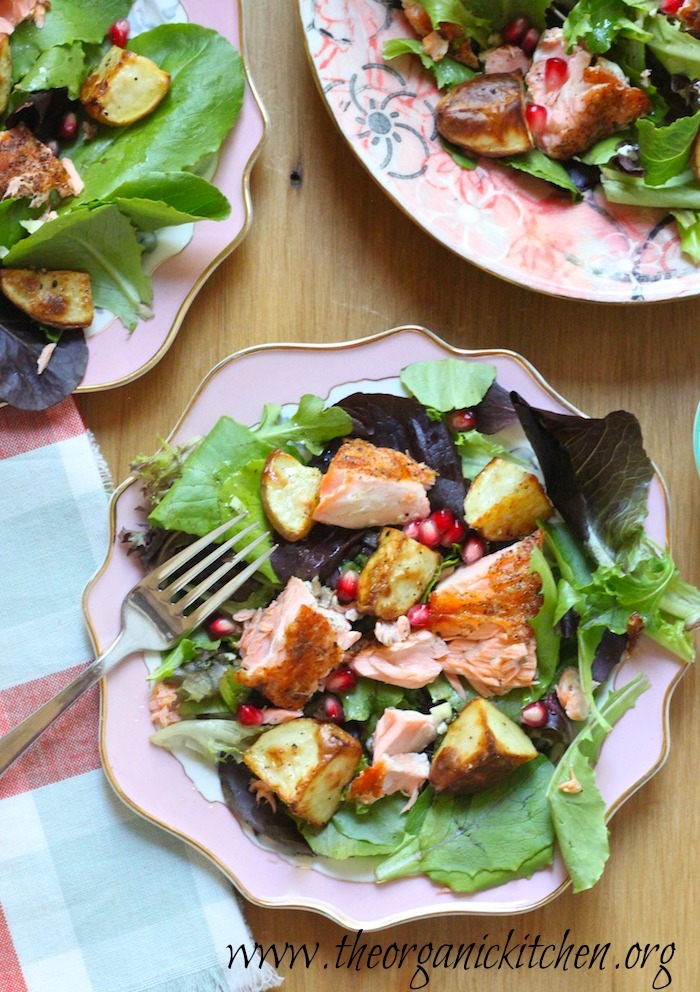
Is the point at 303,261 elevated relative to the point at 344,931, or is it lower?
elevated

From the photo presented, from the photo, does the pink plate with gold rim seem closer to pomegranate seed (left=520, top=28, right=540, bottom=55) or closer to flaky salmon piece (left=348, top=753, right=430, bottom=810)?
flaky salmon piece (left=348, top=753, right=430, bottom=810)

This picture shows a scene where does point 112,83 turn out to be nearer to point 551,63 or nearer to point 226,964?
point 551,63

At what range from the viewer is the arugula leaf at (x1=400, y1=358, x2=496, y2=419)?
2.05 m

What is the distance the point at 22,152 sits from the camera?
203 centimetres

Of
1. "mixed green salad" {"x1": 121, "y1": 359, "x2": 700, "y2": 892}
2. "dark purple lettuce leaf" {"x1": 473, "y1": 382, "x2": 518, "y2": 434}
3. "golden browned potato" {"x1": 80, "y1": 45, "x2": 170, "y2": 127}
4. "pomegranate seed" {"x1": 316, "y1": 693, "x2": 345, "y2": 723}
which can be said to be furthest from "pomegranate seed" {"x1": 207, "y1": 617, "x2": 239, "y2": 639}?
"golden browned potato" {"x1": 80, "y1": 45, "x2": 170, "y2": 127}

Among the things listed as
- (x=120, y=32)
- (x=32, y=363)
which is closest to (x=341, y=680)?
(x=32, y=363)

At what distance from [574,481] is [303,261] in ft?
2.95

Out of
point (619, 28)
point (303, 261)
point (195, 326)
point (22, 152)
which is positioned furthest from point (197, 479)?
point (619, 28)

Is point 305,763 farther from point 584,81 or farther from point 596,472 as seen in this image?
point 584,81

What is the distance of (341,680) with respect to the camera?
81.7 inches

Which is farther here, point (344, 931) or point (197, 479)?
point (344, 931)

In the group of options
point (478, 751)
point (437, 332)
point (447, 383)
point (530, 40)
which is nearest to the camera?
point (478, 751)

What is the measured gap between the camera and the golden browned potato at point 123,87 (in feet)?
6.79

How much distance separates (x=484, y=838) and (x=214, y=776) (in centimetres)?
66
